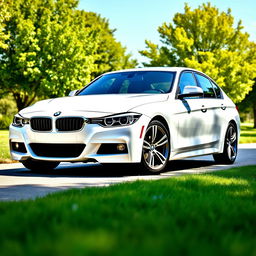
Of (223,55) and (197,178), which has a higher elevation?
(223,55)

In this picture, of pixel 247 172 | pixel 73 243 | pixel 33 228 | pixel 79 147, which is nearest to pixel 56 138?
pixel 79 147

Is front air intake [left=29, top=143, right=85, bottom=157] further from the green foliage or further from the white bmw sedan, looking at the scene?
the green foliage

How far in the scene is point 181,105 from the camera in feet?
28.9

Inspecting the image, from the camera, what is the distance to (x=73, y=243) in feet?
8.64

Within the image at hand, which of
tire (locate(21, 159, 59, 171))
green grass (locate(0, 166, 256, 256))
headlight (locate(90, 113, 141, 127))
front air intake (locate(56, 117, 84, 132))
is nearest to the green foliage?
tire (locate(21, 159, 59, 171))

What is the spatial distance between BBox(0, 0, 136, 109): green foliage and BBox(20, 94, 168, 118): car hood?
2963 centimetres

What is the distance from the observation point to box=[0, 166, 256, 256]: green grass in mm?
2617

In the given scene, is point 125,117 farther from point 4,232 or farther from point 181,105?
point 4,232

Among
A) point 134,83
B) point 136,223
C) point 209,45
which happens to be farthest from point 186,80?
point 209,45

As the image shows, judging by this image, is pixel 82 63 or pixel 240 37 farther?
pixel 82 63

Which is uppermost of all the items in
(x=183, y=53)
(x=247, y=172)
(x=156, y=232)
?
(x=183, y=53)

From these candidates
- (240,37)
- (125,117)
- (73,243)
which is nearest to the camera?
(73,243)

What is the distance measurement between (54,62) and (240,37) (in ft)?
45.2

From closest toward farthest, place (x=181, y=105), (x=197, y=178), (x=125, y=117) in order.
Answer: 1. (x=197, y=178)
2. (x=125, y=117)
3. (x=181, y=105)
